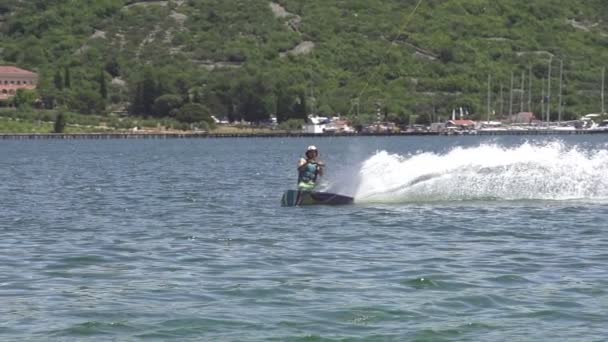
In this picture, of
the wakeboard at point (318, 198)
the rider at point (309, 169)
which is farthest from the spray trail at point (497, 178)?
the rider at point (309, 169)

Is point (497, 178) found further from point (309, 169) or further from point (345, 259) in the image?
point (345, 259)

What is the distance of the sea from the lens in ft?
67.0

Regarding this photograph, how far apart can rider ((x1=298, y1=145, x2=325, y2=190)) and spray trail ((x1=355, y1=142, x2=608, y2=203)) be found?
1862 mm

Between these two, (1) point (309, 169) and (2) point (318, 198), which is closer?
(1) point (309, 169)

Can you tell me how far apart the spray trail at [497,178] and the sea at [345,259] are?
1.9 inches

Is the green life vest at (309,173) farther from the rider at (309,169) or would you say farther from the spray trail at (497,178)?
the spray trail at (497,178)

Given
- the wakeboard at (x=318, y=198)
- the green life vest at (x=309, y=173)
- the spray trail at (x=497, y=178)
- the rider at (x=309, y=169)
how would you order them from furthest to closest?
the spray trail at (x=497, y=178) < the wakeboard at (x=318, y=198) < the green life vest at (x=309, y=173) < the rider at (x=309, y=169)

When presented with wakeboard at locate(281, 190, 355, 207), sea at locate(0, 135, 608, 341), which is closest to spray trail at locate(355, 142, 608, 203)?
sea at locate(0, 135, 608, 341)

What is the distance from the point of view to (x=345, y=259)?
26.5 meters

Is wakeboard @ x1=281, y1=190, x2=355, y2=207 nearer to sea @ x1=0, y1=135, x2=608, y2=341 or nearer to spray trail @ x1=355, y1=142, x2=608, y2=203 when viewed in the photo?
sea @ x1=0, y1=135, x2=608, y2=341

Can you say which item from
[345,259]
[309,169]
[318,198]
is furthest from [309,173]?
[345,259]

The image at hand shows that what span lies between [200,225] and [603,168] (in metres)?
11.5

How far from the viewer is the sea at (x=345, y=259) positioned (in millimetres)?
20422

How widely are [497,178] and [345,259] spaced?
14.7 meters
